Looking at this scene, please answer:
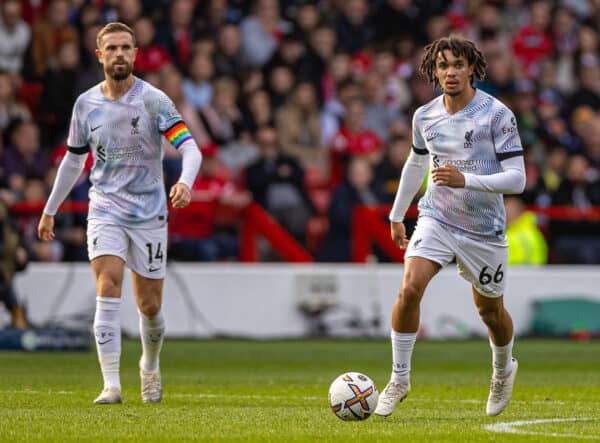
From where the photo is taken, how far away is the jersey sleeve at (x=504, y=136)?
27.5 ft

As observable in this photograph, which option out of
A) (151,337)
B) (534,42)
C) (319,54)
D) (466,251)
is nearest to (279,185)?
(319,54)

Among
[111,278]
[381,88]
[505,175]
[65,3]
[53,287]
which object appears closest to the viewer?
[505,175]

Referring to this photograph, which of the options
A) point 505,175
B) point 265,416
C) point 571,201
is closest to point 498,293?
point 505,175

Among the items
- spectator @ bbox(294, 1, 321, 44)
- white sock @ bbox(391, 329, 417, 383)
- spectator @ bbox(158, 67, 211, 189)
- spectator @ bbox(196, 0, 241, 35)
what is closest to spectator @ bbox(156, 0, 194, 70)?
Answer: spectator @ bbox(196, 0, 241, 35)

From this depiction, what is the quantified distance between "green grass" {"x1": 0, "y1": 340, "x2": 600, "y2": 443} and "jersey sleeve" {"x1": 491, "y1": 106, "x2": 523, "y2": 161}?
163 centimetres

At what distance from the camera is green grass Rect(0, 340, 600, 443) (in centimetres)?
747

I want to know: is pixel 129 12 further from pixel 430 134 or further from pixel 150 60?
pixel 430 134

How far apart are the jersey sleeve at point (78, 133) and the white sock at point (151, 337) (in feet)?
4.06

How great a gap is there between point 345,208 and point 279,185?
3.05 feet

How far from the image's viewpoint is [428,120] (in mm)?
8625

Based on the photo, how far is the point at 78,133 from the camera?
9.59 meters

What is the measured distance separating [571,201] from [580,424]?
11.9 meters

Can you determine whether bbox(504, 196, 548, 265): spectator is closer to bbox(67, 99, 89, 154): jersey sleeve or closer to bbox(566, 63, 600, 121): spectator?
bbox(566, 63, 600, 121): spectator

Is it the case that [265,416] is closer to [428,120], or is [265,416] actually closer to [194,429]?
[194,429]
